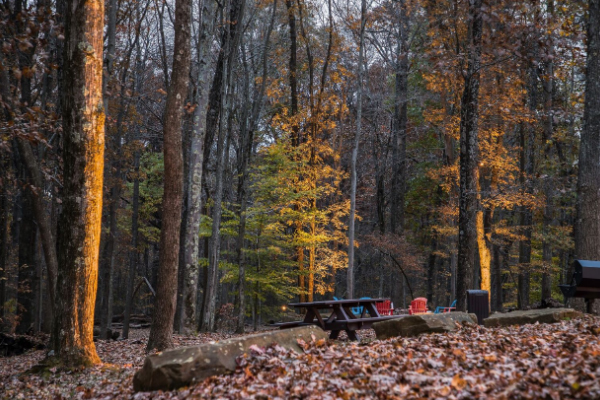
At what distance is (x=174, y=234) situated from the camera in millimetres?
8844

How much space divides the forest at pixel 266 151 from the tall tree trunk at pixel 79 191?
2 cm

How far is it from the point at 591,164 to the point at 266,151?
39.9 feet

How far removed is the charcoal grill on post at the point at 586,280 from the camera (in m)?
9.16

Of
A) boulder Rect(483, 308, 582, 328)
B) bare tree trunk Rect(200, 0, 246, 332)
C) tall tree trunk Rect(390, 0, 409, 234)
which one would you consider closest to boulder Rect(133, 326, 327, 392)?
boulder Rect(483, 308, 582, 328)

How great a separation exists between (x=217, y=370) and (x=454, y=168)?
17.8m

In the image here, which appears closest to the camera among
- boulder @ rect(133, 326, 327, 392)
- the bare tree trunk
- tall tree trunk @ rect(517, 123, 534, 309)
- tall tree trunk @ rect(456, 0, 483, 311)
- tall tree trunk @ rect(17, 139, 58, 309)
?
boulder @ rect(133, 326, 327, 392)

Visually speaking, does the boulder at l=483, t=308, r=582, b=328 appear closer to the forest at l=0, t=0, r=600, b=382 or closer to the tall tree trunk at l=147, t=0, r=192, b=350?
the forest at l=0, t=0, r=600, b=382

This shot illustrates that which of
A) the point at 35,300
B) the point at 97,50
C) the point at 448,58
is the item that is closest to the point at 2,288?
the point at 35,300

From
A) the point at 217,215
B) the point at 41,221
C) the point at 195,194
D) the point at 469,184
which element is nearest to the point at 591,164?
the point at 469,184

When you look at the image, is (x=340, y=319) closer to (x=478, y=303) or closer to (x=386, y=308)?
(x=478, y=303)

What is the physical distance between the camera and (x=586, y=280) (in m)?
9.25

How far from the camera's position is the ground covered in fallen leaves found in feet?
15.0

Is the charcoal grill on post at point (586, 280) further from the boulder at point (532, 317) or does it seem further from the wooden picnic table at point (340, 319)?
the wooden picnic table at point (340, 319)

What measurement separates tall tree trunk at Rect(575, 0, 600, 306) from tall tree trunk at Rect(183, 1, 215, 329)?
9.22m
